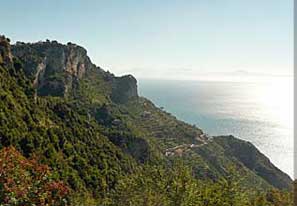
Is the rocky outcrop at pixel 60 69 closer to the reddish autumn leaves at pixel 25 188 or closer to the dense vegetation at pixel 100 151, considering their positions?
the dense vegetation at pixel 100 151

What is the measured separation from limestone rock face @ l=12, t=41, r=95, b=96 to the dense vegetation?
0.23 m

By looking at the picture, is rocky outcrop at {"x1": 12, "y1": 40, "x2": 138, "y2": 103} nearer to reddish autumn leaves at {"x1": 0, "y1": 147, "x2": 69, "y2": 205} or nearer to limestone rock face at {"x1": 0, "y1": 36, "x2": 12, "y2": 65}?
limestone rock face at {"x1": 0, "y1": 36, "x2": 12, "y2": 65}

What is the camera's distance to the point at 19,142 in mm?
26422

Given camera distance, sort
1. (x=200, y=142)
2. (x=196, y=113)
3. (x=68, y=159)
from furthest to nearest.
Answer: (x=196, y=113) < (x=200, y=142) < (x=68, y=159)

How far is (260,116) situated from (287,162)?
70.7m

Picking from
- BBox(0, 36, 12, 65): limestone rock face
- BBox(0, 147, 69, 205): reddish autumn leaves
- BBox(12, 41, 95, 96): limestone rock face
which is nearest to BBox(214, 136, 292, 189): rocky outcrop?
BBox(12, 41, 95, 96): limestone rock face

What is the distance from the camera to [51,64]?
6469cm

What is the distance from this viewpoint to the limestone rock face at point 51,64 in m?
58.0

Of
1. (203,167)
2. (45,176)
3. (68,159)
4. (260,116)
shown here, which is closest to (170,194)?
(45,176)

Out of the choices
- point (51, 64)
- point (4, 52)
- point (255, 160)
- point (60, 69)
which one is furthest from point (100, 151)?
point (255, 160)

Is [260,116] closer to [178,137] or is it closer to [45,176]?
[178,137]

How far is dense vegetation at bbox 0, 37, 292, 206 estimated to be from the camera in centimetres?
1464

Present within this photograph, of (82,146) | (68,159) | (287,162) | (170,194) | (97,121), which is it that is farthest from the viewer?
(287,162)

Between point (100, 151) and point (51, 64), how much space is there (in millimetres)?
29601
